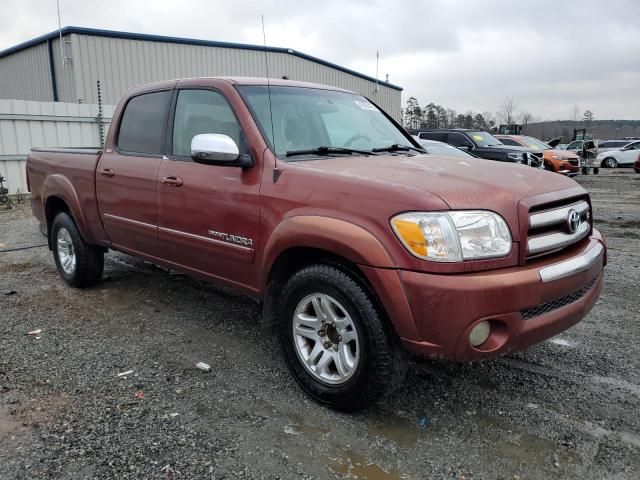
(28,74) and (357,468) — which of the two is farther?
(28,74)

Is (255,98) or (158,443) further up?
(255,98)

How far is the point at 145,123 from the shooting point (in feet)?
14.1

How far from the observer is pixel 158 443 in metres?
2.62

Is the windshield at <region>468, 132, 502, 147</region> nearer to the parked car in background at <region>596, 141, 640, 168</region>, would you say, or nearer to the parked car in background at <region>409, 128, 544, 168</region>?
the parked car in background at <region>409, 128, 544, 168</region>

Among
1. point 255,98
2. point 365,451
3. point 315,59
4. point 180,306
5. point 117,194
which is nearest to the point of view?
point 365,451

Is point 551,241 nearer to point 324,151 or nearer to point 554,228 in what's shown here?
point 554,228

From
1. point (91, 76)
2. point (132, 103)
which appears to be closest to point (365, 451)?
point (132, 103)

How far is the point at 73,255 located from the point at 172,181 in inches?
82.9

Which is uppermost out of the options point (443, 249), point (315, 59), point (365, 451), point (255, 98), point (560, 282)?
point (315, 59)

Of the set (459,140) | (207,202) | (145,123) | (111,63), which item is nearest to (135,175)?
(145,123)

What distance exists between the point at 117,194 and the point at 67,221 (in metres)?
1.15

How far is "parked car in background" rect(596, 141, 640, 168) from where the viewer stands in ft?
89.4

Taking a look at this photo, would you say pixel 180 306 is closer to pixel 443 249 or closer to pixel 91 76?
pixel 443 249

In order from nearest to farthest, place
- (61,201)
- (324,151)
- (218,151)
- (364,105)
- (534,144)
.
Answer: (218,151) → (324,151) → (364,105) → (61,201) → (534,144)
